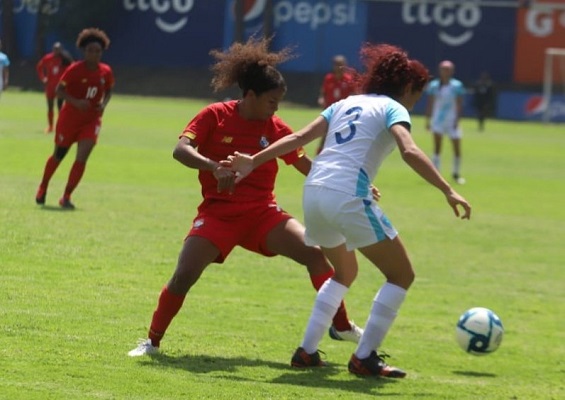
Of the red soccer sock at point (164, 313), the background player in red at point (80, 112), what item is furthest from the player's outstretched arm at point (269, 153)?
the background player in red at point (80, 112)

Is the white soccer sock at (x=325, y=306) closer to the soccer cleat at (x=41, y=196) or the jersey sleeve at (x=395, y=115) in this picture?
the jersey sleeve at (x=395, y=115)

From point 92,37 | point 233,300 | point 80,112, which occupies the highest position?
point 92,37

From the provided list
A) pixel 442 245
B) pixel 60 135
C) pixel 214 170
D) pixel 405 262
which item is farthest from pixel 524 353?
pixel 60 135

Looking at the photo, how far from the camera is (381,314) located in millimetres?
7996

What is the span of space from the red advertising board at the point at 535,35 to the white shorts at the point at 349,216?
50591 millimetres

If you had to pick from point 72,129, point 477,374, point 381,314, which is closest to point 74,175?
point 72,129

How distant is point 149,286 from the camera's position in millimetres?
11156

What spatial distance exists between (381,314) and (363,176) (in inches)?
34.4

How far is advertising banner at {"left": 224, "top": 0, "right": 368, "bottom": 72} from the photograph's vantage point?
2295 inches

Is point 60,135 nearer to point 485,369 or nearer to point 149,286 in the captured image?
point 149,286

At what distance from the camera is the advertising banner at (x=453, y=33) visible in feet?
190

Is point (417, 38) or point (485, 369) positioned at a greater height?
point (485, 369)

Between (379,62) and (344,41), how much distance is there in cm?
5109

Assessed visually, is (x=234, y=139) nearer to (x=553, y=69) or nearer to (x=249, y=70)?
(x=249, y=70)
